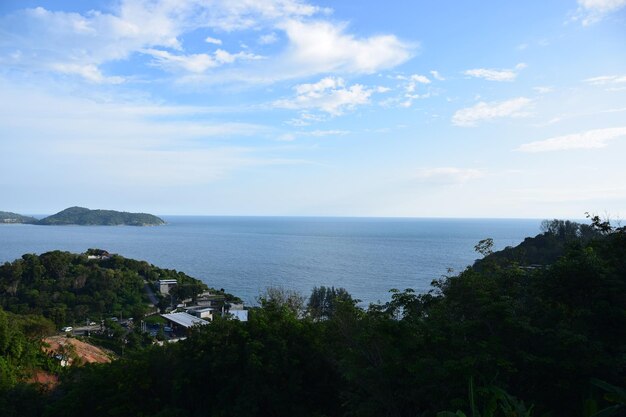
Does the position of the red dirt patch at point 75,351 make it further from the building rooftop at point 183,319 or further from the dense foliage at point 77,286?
the dense foliage at point 77,286

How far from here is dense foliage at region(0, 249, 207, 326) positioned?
104 feet

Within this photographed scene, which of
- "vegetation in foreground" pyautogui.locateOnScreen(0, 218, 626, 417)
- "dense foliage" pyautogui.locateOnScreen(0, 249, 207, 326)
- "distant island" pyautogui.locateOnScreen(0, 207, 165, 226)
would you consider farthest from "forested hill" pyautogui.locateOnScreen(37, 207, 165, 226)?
"vegetation in foreground" pyautogui.locateOnScreen(0, 218, 626, 417)

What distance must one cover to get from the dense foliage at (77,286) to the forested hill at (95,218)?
14411 centimetres

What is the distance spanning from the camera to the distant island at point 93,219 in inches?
6855

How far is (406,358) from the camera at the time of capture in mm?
7738

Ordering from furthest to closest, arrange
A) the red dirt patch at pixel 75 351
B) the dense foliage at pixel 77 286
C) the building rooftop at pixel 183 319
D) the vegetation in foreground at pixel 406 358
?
the dense foliage at pixel 77 286 < the building rooftop at pixel 183 319 < the red dirt patch at pixel 75 351 < the vegetation in foreground at pixel 406 358

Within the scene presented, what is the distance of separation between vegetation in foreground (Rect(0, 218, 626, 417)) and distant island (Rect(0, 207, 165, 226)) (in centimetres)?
17986

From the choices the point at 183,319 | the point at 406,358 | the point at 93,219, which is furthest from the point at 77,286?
the point at 93,219

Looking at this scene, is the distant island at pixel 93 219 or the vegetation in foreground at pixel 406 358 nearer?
the vegetation in foreground at pixel 406 358

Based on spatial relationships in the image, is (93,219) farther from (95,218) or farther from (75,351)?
(75,351)

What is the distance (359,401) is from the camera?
792cm

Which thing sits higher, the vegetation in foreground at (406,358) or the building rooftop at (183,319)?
the vegetation in foreground at (406,358)

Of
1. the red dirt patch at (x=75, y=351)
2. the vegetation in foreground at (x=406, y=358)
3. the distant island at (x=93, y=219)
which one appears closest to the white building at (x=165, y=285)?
the red dirt patch at (x=75, y=351)

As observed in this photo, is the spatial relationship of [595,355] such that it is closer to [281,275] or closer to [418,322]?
[418,322]
